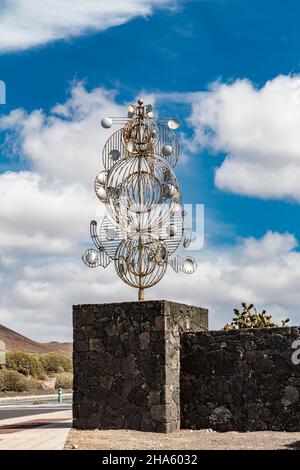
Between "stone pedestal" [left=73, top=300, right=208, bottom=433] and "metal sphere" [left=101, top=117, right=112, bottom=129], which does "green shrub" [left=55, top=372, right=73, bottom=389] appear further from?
"stone pedestal" [left=73, top=300, right=208, bottom=433]

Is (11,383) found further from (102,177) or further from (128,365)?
(128,365)

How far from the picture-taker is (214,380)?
20.7m

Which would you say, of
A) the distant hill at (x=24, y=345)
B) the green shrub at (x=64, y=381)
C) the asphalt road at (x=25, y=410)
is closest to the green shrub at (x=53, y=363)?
the green shrub at (x=64, y=381)

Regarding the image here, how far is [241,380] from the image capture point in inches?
802

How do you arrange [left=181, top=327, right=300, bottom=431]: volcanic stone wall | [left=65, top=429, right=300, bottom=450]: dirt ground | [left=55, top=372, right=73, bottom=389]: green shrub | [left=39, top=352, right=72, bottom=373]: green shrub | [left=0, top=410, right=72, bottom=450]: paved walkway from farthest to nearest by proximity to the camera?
[left=39, top=352, right=72, bottom=373]: green shrub → [left=55, top=372, right=73, bottom=389]: green shrub → [left=181, top=327, right=300, bottom=431]: volcanic stone wall → [left=65, top=429, right=300, bottom=450]: dirt ground → [left=0, top=410, right=72, bottom=450]: paved walkway

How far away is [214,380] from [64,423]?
4948 mm

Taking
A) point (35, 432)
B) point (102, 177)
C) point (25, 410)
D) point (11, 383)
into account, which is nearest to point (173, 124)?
point (102, 177)

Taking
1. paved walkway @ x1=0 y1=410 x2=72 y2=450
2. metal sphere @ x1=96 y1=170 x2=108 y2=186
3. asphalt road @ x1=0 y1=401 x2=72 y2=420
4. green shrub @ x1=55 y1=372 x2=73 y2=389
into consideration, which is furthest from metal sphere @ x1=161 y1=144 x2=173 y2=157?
green shrub @ x1=55 y1=372 x2=73 y2=389

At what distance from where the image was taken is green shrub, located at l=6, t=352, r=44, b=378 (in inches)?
2347

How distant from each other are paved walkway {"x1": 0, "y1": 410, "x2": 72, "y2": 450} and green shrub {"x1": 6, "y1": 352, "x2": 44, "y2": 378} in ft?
111
